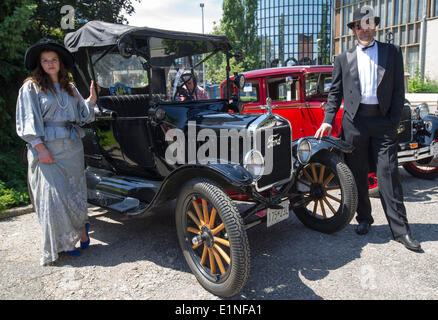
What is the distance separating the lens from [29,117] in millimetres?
3004

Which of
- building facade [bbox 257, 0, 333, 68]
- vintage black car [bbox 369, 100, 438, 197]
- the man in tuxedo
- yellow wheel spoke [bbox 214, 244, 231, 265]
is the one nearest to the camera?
yellow wheel spoke [bbox 214, 244, 231, 265]

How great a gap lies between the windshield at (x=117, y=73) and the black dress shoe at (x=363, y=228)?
2755 millimetres

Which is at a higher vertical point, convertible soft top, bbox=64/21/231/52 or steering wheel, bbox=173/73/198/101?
convertible soft top, bbox=64/21/231/52

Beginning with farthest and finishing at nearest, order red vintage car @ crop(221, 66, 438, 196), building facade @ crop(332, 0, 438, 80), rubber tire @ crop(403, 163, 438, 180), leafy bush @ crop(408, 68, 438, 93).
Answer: building facade @ crop(332, 0, 438, 80)
leafy bush @ crop(408, 68, 438, 93)
rubber tire @ crop(403, 163, 438, 180)
red vintage car @ crop(221, 66, 438, 196)

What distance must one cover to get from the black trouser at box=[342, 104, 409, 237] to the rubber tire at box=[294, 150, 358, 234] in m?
0.26

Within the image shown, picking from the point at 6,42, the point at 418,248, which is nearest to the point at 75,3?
the point at 6,42

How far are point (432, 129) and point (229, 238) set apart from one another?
14.8 ft

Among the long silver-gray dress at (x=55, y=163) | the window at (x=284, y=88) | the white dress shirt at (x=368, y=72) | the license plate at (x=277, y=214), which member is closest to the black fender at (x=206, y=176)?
the license plate at (x=277, y=214)

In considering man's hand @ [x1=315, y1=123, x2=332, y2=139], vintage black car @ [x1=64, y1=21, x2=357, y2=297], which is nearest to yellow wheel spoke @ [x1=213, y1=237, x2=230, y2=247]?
vintage black car @ [x1=64, y1=21, x2=357, y2=297]

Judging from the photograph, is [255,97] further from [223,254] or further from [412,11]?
[412,11]

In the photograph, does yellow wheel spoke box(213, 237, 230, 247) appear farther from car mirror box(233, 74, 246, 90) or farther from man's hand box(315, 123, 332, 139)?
car mirror box(233, 74, 246, 90)

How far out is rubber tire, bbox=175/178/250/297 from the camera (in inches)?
96.5

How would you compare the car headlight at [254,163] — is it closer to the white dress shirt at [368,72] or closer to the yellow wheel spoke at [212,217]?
the yellow wheel spoke at [212,217]
